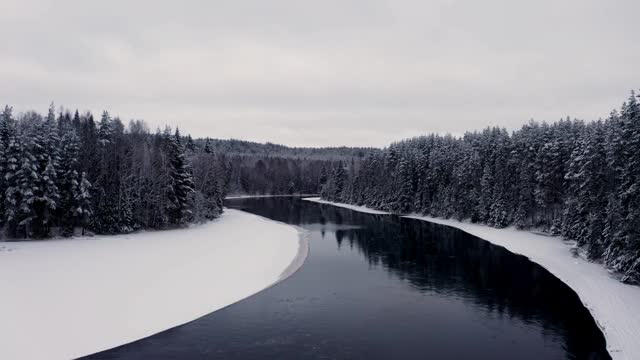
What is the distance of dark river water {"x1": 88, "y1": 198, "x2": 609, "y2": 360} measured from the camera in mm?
25125

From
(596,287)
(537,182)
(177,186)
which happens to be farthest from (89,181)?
(537,182)

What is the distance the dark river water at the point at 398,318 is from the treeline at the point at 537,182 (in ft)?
24.0

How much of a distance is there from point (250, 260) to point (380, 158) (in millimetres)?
93014

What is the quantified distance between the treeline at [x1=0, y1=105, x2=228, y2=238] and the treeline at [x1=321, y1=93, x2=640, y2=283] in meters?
49.9

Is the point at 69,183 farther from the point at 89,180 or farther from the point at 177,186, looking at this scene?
the point at 177,186

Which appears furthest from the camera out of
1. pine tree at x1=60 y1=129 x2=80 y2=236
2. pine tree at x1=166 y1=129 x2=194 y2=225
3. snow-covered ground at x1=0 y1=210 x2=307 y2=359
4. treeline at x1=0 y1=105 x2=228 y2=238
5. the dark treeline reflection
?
pine tree at x1=166 y1=129 x2=194 y2=225

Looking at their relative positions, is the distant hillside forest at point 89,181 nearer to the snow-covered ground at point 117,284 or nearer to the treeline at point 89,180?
the treeline at point 89,180

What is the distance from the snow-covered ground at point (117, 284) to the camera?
26078mm

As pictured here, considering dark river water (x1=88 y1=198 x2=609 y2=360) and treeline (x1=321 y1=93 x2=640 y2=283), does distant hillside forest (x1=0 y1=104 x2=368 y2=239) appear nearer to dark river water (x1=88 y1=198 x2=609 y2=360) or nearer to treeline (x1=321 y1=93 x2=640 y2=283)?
dark river water (x1=88 y1=198 x2=609 y2=360)

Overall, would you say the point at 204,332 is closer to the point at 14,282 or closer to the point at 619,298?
the point at 14,282

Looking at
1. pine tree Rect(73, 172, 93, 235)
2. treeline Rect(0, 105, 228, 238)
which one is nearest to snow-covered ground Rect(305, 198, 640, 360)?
treeline Rect(0, 105, 228, 238)

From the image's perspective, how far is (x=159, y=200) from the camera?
68000mm

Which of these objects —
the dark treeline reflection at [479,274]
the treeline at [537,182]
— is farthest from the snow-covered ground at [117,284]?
the treeline at [537,182]

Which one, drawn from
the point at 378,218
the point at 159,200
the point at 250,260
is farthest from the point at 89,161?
the point at 378,218
